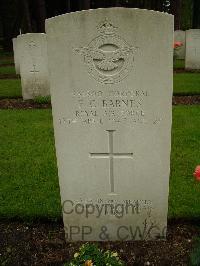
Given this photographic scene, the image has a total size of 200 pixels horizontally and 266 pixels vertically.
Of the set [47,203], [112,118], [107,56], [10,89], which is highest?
[107,56]

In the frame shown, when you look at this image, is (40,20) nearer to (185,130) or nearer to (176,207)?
(185,130)

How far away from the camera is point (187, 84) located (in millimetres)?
10805

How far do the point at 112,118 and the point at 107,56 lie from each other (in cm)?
49

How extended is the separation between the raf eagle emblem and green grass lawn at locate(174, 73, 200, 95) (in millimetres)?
7067

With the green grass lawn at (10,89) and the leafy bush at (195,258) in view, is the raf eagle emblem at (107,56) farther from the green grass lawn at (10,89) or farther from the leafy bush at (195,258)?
the green grass lawn at (10,89)

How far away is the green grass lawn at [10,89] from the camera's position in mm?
10367

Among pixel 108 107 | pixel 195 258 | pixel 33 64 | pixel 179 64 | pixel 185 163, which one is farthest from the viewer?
pixel 179 64

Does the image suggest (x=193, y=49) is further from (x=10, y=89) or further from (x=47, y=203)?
(x=47, y=203)

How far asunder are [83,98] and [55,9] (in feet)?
90.3

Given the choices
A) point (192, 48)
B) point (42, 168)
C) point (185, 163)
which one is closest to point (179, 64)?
point (192, 48)

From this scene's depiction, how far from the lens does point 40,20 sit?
67.4 feet

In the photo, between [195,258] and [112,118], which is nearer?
[195,258]

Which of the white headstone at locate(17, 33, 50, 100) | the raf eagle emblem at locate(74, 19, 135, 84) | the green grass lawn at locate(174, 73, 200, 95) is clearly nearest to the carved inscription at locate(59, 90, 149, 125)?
the raf eagle emblem at locate(74, 19, 135, 84)

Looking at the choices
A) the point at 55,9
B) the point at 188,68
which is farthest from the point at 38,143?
the point at 55,9
